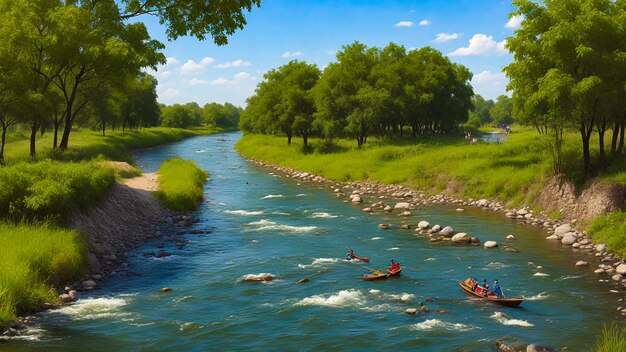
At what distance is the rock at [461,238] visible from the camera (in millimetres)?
29656

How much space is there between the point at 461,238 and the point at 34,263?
871 inches

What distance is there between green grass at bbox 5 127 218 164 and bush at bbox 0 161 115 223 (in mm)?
9944

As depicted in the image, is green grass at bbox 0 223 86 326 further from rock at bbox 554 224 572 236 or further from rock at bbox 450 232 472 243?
rock at bbox 554 224 572 236

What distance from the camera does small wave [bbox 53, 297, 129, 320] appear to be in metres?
18.3

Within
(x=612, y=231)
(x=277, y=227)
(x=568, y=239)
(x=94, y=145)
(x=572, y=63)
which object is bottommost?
(x=277, y=227)

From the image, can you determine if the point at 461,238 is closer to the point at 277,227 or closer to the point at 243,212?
the point at 277,227

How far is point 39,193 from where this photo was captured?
24.0 metres

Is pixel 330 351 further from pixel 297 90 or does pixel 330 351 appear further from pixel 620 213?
pixel 297 90

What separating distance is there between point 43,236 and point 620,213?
30.9 m

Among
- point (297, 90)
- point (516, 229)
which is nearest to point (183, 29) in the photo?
point (516, 229)

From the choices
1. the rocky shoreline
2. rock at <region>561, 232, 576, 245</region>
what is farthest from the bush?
rock at <region>561, 232, 576, 245</region>

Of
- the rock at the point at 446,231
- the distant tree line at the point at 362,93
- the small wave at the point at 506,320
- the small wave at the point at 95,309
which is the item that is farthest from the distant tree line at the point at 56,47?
the distant tree line at the point at 362,93

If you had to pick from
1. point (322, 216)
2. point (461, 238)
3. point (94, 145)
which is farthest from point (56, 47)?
point (461, 238)

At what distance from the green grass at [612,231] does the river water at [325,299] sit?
1.66m
